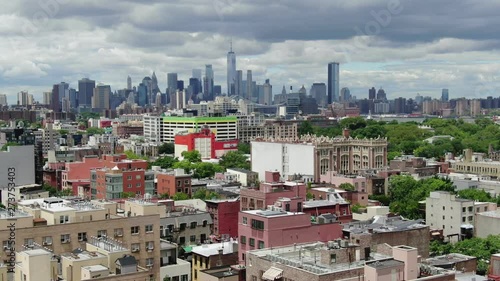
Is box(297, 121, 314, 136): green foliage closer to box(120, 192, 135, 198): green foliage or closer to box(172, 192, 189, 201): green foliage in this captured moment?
box(172, 192, 189, 201): green foliage

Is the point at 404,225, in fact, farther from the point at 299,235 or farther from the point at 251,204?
the point at 251,204

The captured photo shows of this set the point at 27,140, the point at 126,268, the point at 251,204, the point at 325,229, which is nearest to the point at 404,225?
the point at 325,229

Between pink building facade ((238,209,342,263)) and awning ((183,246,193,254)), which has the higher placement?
pink building facade ((238,209,342,263))

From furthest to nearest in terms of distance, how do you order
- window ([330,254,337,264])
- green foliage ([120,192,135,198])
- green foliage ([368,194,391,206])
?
1. green foliage ([368,194,391,206])
2. green foliage ([120,192,135,198])
3. window ([330,254,337,264])

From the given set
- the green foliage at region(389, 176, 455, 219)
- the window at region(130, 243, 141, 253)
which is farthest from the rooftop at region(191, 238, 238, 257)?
the green foliage at region(389, 176, 455, 219)

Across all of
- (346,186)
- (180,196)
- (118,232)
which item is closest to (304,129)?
(346,186)

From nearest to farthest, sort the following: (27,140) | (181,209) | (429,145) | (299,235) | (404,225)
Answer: (299,235)
(404,225)
(181,209)
(27,140)
(429,145)
